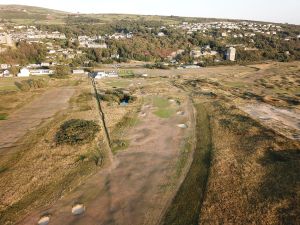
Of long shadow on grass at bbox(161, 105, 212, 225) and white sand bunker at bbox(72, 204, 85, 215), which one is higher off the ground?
long shadow on grass at bbox(161, 105, 212, 225)

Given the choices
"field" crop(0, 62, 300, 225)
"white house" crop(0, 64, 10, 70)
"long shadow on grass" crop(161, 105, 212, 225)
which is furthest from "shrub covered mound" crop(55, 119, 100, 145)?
"white house" crop(0, 64, 10, 70)

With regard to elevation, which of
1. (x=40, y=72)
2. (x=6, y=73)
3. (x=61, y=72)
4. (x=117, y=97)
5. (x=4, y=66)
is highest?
(x=4, y=66)

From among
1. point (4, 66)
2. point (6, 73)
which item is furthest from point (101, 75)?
point (4, 66)

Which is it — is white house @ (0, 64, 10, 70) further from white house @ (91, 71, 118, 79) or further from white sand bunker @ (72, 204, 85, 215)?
white sand bunker @ (72, 204, 85, 215)

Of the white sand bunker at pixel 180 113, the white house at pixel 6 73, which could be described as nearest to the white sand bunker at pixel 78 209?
the white sand bunker at pixel 180 113

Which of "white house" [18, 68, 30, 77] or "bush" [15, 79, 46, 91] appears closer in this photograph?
"bush" [15, 79, 46, 91]

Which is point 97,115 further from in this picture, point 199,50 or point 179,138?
point 199,50

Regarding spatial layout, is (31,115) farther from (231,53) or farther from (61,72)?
(231,53)
